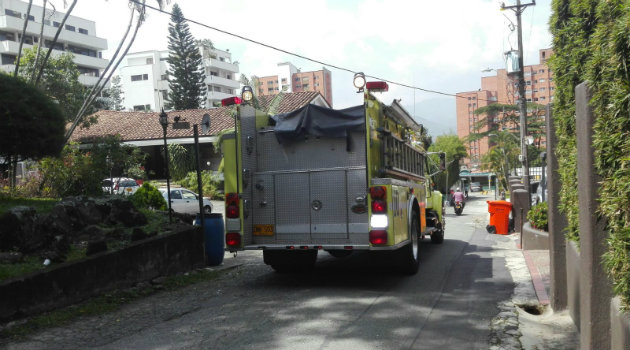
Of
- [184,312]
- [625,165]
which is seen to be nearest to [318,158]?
[184,312]

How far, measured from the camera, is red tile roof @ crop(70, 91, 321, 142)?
1378 inches

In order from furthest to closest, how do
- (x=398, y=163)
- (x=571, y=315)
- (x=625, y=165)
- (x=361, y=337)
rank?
(x=398, y=163) < (x=571, y=315) < (x=361, y=337) < (x=625, y=165)

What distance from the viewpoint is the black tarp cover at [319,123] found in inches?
338

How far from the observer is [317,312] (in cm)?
694

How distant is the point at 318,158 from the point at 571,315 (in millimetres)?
4289

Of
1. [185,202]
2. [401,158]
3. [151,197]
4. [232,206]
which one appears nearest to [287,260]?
[232,206]

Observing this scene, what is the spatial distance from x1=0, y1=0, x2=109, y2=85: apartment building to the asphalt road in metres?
53.1

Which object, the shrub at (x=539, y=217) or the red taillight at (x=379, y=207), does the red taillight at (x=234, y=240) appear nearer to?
the red taillight at (x=379, y=207)

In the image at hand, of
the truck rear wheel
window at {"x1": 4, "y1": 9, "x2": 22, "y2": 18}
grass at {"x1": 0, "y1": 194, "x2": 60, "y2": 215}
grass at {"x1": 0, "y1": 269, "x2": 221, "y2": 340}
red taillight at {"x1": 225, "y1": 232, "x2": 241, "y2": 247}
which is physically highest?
window at {"x1": 4, "y1": 9, "x2": 22, "y2": 18}

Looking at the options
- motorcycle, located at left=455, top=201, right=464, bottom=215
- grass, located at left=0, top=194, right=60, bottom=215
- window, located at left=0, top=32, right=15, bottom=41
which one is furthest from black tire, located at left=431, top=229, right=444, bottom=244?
window, located at left=0, top=32, right=15, bottom=41

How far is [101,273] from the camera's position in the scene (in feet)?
26.2

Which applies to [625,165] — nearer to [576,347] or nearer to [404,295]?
[576,347]

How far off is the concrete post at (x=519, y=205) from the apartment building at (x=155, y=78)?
59.7 meters

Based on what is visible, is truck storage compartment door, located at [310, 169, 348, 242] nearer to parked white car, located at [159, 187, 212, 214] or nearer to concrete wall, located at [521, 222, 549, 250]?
concrete wall, located at [521, 222, 549, 250]
